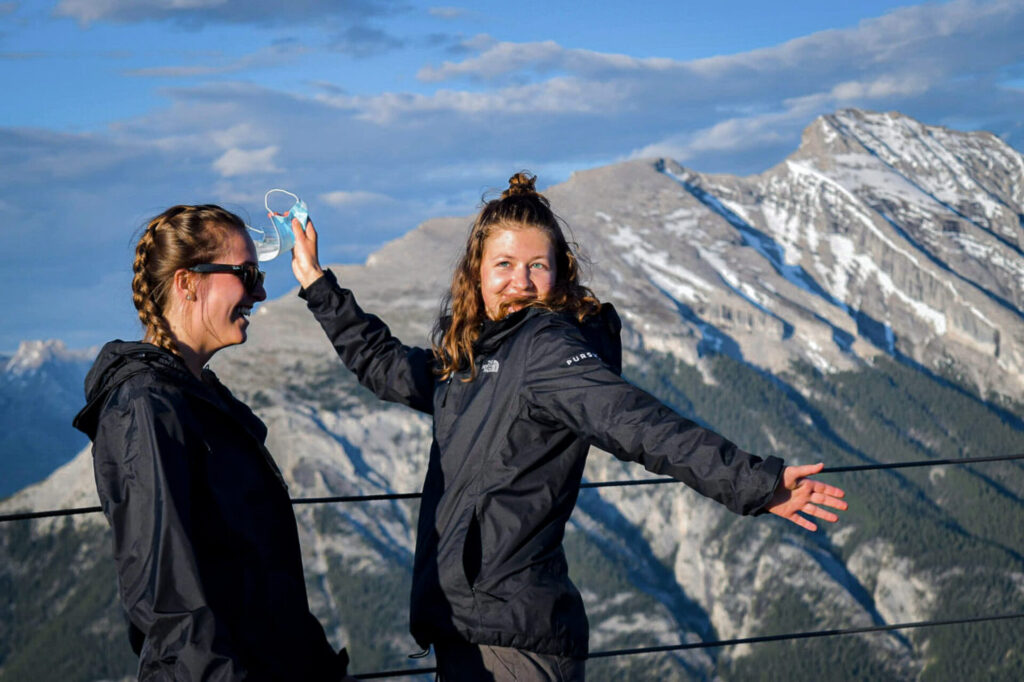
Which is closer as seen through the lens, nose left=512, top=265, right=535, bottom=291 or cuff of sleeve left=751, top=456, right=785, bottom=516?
cuff of sleeve left=751, top=456, right=785, bottom=516

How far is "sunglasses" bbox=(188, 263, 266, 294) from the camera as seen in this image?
3.19 meters

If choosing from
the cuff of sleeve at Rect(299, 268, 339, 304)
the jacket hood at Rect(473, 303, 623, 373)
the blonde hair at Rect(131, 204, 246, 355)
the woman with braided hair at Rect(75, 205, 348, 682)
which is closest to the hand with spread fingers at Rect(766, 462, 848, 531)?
the jacket hood at Rect(473, 303, 623, 373)

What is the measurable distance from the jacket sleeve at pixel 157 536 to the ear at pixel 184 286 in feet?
1.62

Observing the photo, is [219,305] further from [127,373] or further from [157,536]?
[157,536]

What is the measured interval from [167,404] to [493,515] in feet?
3.67

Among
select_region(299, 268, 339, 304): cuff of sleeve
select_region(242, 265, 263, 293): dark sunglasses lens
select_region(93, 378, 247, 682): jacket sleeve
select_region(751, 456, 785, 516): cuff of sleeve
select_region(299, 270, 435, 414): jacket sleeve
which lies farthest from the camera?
select_region(299, 268, 339, 304): cuff of sleeve

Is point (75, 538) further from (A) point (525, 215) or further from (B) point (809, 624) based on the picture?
(A) point (525, 215)

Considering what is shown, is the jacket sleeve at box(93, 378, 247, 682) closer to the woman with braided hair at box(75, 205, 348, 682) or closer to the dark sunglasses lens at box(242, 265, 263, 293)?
the woman with braided hair at box(75, 205, 348, 682)

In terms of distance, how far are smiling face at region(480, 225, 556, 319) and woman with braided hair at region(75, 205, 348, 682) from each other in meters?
0.93

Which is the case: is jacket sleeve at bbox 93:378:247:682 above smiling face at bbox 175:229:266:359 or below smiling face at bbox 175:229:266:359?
below

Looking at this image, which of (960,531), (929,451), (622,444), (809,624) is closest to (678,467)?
(622,444)

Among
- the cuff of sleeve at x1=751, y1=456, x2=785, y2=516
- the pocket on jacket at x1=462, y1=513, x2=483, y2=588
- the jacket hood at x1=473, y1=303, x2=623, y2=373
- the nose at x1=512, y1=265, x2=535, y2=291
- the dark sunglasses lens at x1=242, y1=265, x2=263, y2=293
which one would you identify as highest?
the dark sunglasses lens at x1=242, y1=265, x2=263, y2=293

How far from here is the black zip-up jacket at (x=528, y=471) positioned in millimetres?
3209

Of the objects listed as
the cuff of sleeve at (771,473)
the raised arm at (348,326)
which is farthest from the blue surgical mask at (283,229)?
the cuff of sleeve at (771,473)
